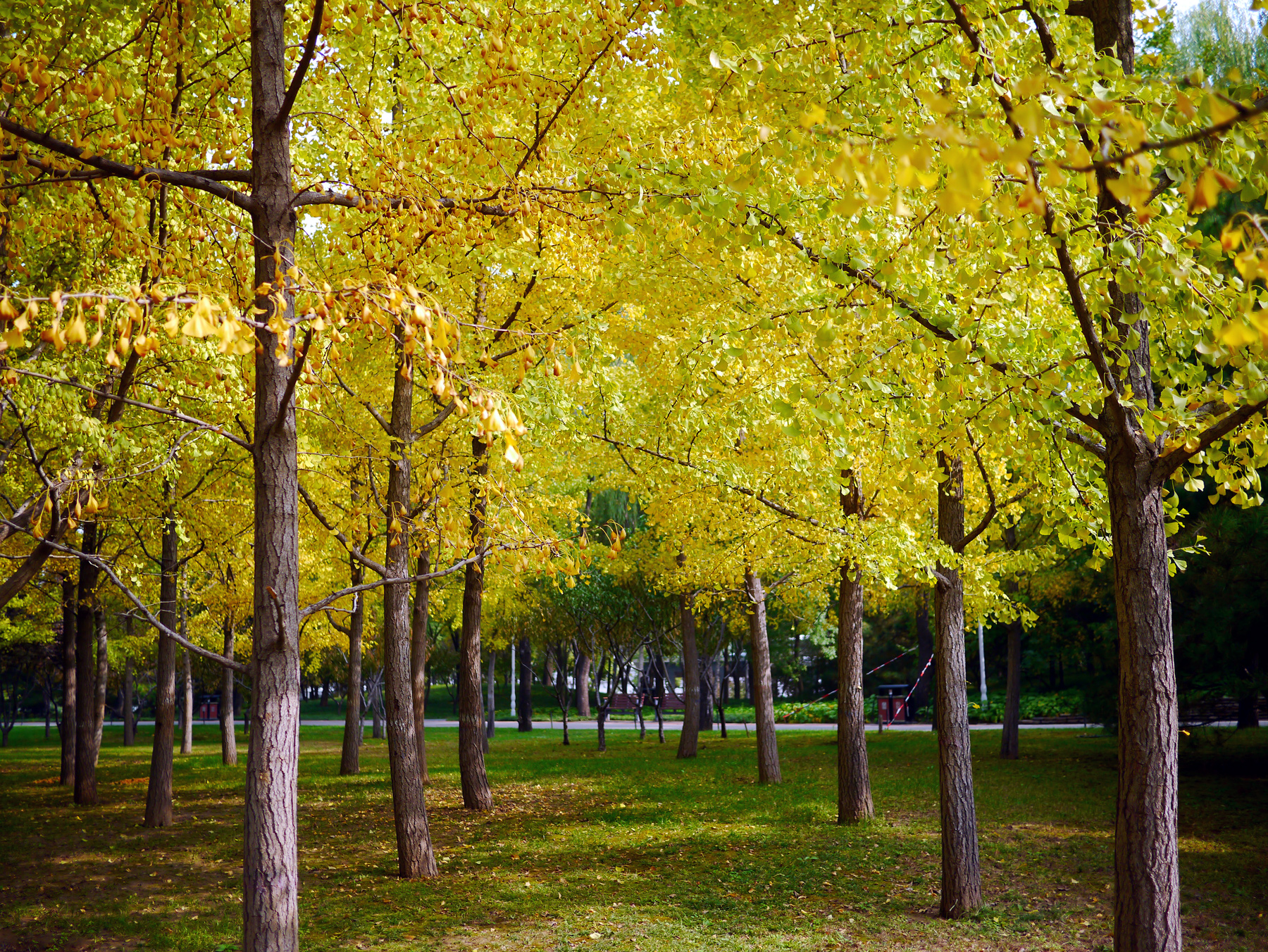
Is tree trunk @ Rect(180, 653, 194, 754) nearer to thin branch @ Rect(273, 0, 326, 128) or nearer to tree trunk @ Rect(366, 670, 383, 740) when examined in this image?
tree trunk @ Rect(366, 670, 383, 740)

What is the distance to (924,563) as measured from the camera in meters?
7.05

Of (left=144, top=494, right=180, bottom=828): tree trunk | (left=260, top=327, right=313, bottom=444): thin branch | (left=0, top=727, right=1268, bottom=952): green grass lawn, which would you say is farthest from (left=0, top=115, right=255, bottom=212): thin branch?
(left=144, top=494, right=180, bottom=828): tree trunk

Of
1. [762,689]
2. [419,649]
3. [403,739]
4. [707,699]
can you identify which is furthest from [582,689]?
[403,739]

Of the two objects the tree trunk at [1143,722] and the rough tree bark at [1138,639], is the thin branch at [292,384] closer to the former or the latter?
the rough tree bark at [1138,639]

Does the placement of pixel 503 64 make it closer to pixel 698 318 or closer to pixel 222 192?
pixel 222 192

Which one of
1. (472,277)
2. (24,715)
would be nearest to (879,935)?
(472,277)

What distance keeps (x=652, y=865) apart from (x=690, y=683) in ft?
36.4

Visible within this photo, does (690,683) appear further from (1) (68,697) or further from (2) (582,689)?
(2) (582,689)

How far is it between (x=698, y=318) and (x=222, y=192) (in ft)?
18.1

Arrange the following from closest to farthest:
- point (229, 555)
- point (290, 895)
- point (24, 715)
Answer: point (290, 895), point (229, 555), point (24, 715)

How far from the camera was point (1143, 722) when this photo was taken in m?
4.03

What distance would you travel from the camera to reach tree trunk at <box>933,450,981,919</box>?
286 inches

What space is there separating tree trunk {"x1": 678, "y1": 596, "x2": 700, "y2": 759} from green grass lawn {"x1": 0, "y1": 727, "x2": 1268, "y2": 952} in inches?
123

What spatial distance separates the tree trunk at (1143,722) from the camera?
3961 mm
